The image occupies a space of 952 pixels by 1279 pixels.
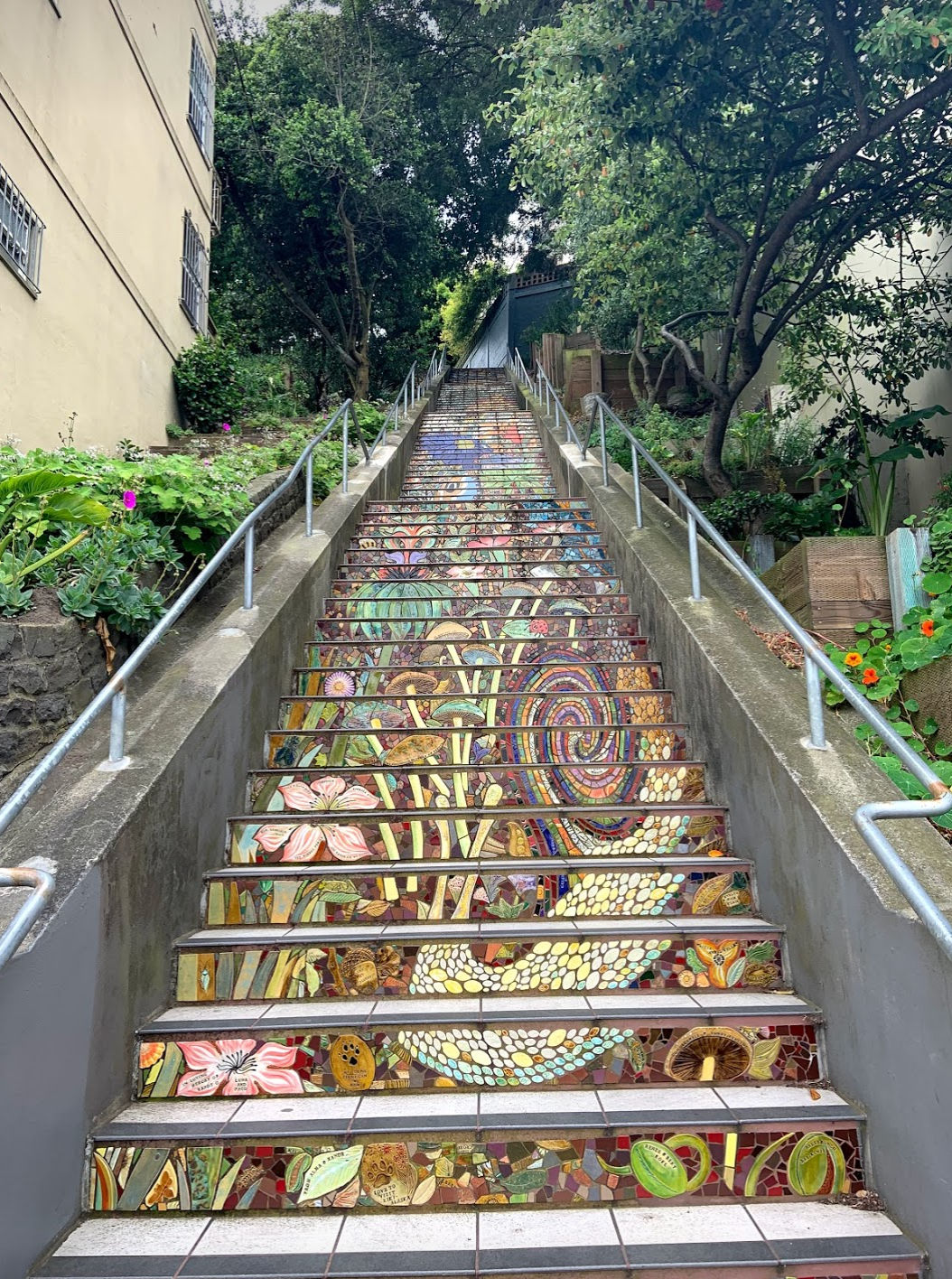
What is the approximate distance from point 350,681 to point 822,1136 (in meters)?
3.01

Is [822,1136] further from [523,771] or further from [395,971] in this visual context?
[523,771]

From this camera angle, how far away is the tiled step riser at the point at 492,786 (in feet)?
11.6

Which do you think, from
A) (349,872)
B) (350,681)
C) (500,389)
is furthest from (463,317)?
(349,872)

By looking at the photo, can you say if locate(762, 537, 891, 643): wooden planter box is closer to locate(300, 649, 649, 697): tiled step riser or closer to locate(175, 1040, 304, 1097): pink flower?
locate(300, 649, 649, 697): tiled step riser

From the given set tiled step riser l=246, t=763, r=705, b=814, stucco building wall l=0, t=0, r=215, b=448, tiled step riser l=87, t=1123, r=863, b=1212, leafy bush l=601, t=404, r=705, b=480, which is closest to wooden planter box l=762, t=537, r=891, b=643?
tiled step riser l=246, t=763, r=705, b=814

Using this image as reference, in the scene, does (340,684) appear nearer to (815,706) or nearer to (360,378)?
(815,706)

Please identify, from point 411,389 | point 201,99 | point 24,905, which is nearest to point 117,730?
point 24,905

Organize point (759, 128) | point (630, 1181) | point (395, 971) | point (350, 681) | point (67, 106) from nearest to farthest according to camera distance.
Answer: point (630, 1181)
point (395, 971)
point (350, 681)
point (759, 128)
point (67, 106)

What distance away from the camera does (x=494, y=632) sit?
16.2 ft

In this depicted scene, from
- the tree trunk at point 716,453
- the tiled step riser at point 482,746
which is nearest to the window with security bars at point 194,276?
the tree trunk at point 716,453

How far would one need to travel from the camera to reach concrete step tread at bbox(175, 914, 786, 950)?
2756 mm

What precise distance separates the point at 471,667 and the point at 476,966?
1.94 meters

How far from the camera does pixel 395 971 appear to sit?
2.73m

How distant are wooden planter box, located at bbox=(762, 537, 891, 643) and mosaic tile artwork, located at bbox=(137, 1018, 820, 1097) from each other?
8.75ft
